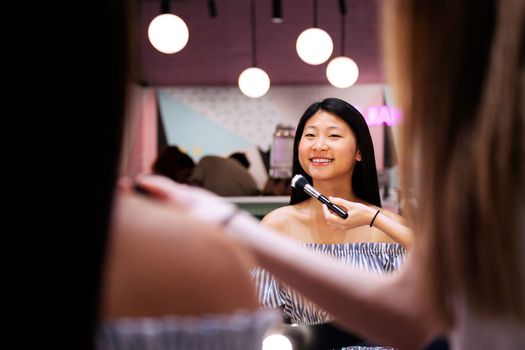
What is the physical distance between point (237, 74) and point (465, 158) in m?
6.78

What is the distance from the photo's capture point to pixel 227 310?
632 mm

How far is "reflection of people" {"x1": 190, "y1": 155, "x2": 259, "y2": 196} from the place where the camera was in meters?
6.04

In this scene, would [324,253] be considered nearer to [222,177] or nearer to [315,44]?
[315,44]

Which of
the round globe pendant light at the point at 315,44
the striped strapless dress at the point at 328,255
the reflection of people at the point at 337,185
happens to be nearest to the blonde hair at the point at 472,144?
the striped strapless dress at the point at 328,255

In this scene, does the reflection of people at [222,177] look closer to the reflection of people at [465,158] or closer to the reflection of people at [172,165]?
the reflection of people at [172,165]

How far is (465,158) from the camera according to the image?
2.47 ft

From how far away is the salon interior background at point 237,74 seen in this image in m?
7.23

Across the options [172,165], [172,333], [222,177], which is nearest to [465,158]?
[172,333]

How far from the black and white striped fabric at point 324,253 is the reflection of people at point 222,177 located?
3.47 meters

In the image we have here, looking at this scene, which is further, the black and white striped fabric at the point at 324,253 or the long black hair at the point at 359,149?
the long black hair at the point at 359,149

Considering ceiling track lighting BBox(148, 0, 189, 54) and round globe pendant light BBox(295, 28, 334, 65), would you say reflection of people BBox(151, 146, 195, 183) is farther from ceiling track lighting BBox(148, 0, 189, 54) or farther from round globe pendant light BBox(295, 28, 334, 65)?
round globe pendant light BBox(295, 28, 334, 65)

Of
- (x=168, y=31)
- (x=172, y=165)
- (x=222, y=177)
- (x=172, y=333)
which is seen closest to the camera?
(x=172, y=333)

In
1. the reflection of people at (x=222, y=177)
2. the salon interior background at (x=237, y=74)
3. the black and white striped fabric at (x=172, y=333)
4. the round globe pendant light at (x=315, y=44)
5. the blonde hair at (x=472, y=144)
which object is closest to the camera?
the black and white striped fabric at (x=172, y=333)

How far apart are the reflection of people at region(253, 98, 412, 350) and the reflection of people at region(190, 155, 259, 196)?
331 cm
